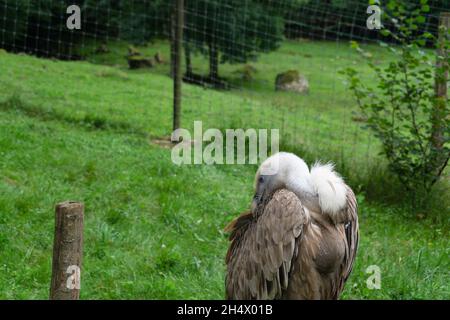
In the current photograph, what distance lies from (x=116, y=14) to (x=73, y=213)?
17.6 meters

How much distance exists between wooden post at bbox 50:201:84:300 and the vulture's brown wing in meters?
1.01

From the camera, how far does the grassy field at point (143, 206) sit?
4.76 metres

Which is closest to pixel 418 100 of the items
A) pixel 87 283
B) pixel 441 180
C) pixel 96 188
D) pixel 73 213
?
pixel 441 180

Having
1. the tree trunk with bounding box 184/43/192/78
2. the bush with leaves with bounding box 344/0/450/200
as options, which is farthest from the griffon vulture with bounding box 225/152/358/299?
the tree trunk with bounding box 184/43/192/78

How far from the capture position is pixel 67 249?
113 inches

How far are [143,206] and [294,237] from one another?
2.88m

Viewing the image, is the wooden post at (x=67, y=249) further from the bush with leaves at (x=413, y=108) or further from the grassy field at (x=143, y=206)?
the bush with leaves at (x=413, y=108)

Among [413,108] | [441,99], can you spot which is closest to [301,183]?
[441,99]

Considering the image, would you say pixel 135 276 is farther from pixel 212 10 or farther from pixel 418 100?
pixel 212 10

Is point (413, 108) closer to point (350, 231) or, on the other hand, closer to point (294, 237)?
point (350, 231)

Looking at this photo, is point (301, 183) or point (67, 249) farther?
point (301, 183)
